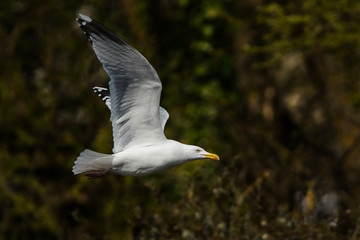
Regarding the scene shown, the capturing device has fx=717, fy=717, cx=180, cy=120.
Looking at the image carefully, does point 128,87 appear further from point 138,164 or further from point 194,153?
point 194,153

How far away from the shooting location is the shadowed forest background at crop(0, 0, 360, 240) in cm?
839

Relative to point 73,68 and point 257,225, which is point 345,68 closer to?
point 73,68

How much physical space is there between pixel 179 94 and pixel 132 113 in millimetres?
4769

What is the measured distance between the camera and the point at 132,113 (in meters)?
4.74

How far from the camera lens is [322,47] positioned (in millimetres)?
9062

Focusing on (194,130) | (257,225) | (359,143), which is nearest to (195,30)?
(194,130)

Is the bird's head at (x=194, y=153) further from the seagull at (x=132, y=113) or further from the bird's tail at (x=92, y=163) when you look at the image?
the bird's tail at (x=92, y=163)

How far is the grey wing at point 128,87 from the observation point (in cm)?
454

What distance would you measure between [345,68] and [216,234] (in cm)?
536

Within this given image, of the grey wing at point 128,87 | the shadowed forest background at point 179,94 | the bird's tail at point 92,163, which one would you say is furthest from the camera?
the shadowed forest background at point 179,94

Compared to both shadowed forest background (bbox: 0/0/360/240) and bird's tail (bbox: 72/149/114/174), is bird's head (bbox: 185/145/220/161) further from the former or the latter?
shadowed forest background (bbox: 0/0/360/240)

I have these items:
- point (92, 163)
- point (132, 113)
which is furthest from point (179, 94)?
point (92, 163)

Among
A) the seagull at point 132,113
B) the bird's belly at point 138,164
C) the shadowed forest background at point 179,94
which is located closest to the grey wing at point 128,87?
the seagull at point 132,113

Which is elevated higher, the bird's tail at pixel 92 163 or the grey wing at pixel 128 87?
the grey wing at pixel 128 87
